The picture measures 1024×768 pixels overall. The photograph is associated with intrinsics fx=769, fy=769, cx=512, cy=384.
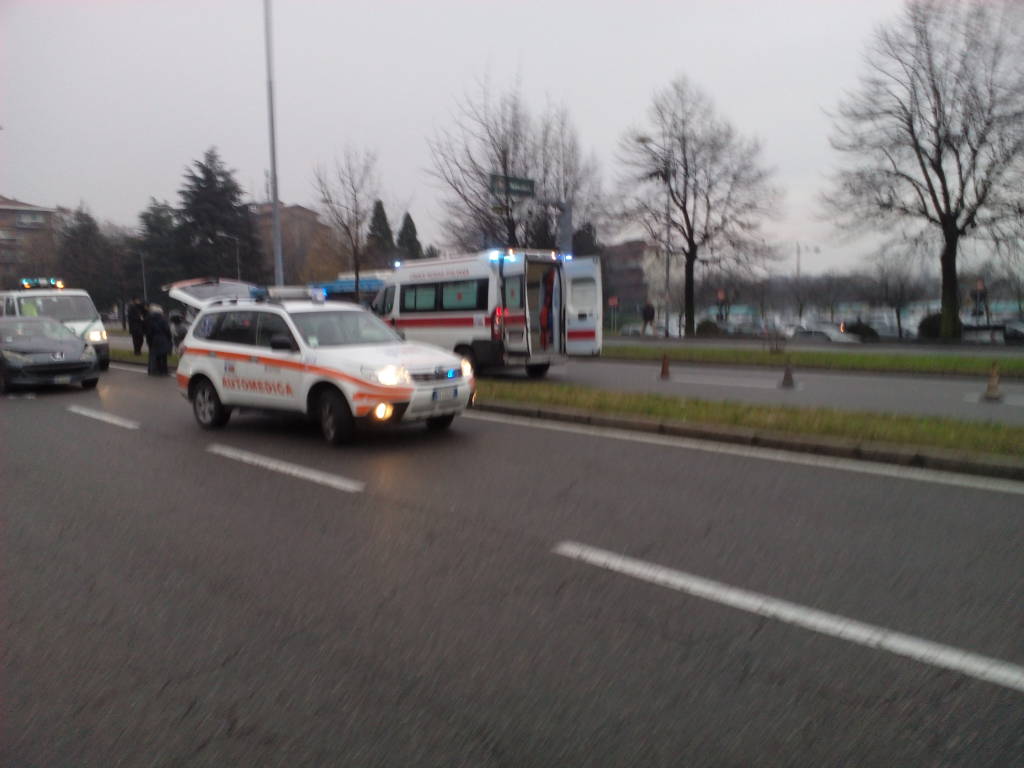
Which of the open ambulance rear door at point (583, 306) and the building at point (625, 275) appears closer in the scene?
the open ambulance rear door at point (583, 306)

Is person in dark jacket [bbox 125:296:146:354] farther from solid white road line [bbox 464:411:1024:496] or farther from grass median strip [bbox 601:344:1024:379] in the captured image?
solid white road line [bbox 464:411:1024:496]

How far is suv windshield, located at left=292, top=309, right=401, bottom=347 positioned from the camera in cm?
923

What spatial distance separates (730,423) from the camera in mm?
9281

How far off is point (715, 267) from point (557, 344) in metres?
23.0

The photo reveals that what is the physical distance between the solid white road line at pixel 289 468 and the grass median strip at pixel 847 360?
1475 cm

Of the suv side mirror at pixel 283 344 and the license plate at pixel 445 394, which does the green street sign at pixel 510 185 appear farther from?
the license plate at pixel 445 394

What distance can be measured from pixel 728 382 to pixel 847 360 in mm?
5616

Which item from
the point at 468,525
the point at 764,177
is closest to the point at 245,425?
the point at 468,525

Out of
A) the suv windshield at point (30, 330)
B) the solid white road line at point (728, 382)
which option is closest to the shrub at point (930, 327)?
the solid white road line at point (728, 382)

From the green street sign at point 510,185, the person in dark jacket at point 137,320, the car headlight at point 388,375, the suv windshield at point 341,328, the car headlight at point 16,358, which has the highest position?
the green street sign at point 510,185

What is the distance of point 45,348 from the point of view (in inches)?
585

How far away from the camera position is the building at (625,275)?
40231mm

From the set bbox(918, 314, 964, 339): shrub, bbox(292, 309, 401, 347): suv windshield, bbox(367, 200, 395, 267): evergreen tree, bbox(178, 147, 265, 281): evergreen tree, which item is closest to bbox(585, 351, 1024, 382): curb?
bbox(367, 200, 395, 267): evergreen tree

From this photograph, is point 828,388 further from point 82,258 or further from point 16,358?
point 82,258
